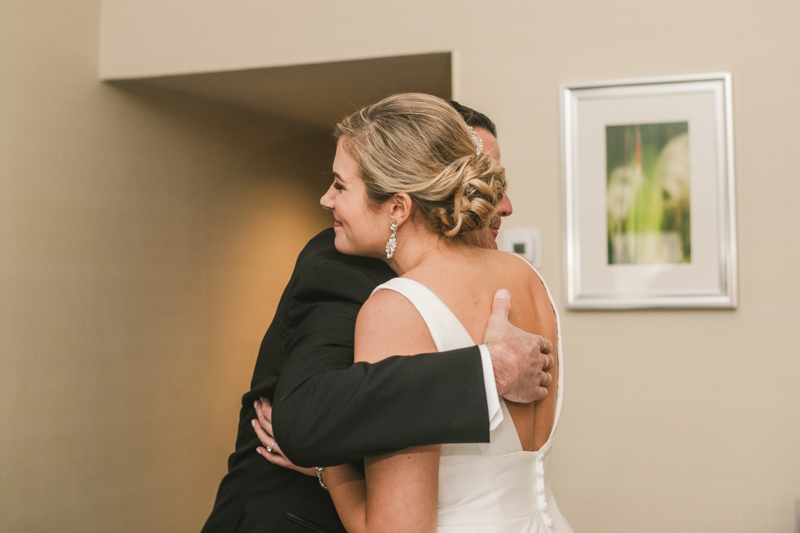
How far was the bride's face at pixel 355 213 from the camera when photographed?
107 cm

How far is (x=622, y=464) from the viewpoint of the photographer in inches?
89.0

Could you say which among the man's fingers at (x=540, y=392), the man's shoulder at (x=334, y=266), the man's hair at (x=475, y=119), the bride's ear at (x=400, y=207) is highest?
the man's hair at (x=475, y=119)

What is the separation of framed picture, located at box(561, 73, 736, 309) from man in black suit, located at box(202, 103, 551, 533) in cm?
132

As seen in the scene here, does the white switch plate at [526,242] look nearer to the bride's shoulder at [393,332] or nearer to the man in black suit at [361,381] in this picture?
the man in black suit at [361,381]

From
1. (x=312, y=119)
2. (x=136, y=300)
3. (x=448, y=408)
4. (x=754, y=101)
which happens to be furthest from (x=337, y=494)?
(x=312, y=119)

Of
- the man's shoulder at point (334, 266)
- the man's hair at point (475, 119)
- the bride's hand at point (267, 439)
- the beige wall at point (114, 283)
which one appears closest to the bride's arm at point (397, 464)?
the man's shoulder at point (334, 266)

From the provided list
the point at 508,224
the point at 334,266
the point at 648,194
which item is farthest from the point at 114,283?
the point at 648,194

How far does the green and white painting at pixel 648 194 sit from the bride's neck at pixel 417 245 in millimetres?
1375

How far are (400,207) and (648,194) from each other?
150 centimetres

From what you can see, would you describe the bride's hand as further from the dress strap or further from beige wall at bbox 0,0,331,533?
beige wall at bbox 0,0,331,533

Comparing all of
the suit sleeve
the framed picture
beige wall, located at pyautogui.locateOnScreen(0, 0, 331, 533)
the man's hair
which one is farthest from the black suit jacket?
beige wall, located at pyautogui.locateOnScreen(0, 0, 331, 533)

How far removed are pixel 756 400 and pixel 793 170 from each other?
0.79 m

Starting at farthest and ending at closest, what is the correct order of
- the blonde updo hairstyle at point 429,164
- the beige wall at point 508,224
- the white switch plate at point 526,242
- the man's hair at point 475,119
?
the white switch plate at point 526,242 → the beige wall at point 508,224 → the man's hair at point 475,119 → the blonde updo hairstyle at point 429,164

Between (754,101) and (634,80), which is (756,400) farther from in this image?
(634,80)
